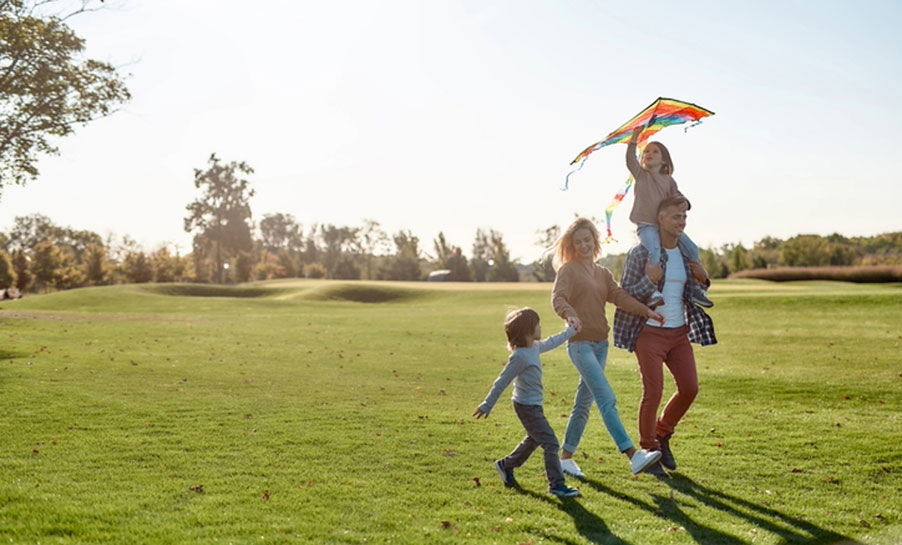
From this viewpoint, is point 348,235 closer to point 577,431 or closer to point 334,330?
point 334,330

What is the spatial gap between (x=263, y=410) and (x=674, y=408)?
660cm

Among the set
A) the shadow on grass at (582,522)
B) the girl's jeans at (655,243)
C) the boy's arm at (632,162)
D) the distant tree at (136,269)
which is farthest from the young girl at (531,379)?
the distant tree at (136,269)

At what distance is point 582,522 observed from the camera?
6246 millimetres

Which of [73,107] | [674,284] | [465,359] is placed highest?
[73,107]

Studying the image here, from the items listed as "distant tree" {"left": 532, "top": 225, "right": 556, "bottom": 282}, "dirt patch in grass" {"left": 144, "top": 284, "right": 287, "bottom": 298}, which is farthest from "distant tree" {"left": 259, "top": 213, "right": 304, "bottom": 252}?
"dirt patch in grass" {"left": 144, "top": 284, "right": 287, "bottom": 298}

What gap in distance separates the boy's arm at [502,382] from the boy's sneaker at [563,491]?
990 mm

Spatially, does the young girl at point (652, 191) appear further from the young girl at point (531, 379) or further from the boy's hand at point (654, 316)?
the young girl at point (531, 379)

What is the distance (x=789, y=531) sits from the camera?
6129 mm

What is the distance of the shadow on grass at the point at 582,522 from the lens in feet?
19.0

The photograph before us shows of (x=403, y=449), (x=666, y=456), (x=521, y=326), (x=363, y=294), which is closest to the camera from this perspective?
(x=521, y=326)

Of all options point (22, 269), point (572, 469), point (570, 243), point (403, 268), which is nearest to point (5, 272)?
point (22, 269)

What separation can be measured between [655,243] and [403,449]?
389 cm

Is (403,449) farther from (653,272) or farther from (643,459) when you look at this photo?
(653,272)

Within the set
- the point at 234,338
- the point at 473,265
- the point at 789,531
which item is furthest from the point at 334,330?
the point at 473,265
